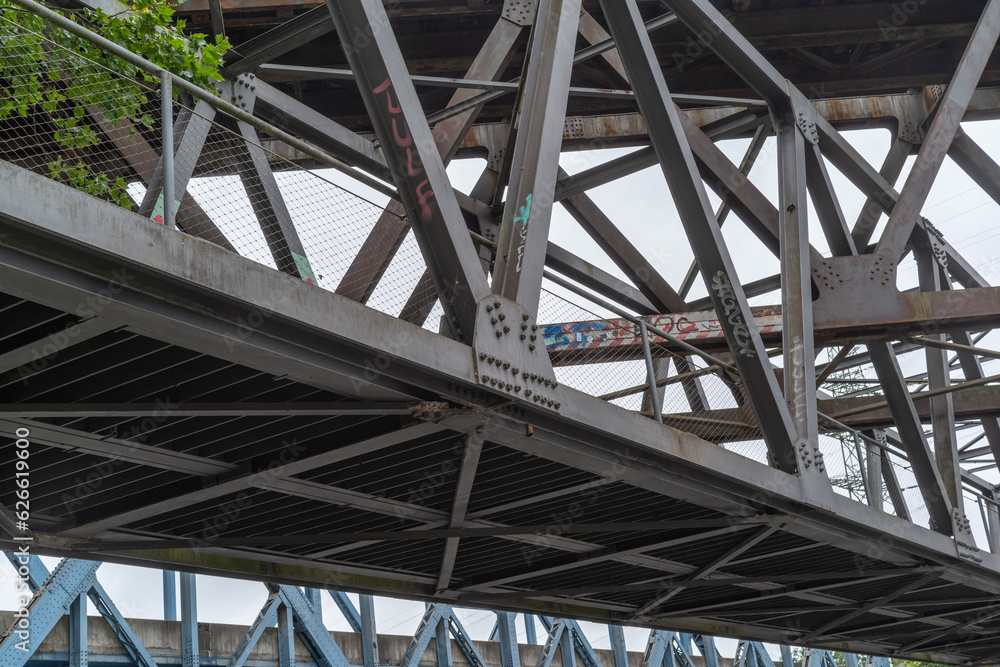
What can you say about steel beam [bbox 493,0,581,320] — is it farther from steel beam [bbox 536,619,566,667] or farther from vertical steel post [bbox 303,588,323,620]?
steel beam [bbox 536,619,566,667]

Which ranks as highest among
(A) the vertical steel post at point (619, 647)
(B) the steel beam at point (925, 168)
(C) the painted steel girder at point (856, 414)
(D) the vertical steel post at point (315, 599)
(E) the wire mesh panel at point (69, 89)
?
(B) the steel beam at point (925, 168)

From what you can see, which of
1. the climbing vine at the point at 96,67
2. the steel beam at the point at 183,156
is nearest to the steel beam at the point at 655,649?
the steel beam at the point at 183,156

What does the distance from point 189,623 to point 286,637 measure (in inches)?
103

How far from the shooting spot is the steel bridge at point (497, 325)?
7.49m

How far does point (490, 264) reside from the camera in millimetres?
16219

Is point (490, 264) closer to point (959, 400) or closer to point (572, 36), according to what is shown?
point (572, 36)

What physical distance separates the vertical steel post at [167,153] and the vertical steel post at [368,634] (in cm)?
2089

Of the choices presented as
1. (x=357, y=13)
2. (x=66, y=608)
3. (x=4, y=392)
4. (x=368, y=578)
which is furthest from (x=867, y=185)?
(x=66, y=608)

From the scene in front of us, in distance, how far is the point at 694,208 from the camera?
36.2 ft

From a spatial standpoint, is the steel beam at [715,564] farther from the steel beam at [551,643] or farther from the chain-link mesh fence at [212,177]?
the steel beam at [551,643]

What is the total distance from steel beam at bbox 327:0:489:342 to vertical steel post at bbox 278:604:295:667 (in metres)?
18.0

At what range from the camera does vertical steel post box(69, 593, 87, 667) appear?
19.4 m

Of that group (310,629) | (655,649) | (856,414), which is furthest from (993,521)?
(655,649)

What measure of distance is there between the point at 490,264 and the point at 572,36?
22.4 ft
